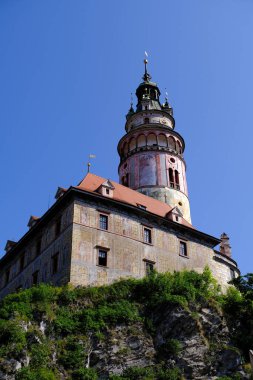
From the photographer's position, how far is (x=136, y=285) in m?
32.8

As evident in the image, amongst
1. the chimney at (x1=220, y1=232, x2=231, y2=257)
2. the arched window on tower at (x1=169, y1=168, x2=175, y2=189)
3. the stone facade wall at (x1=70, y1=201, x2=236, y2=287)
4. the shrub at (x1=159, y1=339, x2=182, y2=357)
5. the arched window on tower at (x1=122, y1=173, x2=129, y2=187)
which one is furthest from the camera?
the arched window on tower at (x1=122, y1=173, x2=129, y2=187)

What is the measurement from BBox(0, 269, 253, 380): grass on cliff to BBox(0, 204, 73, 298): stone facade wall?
8.68 feet

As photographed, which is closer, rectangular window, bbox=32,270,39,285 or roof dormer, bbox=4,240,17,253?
rectangular window, bbox=32,270,39,285

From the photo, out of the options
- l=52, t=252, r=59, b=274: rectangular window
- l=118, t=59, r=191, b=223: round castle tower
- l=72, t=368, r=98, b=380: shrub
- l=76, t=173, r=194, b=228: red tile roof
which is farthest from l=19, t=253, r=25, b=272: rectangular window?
l=72, t=368, r=98, b=380: shrub

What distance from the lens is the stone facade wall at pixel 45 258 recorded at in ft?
111

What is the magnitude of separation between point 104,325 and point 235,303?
8.77 meters

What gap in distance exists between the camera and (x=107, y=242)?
35.1 metres

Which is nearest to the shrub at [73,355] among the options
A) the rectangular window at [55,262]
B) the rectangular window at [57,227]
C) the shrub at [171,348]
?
the shrub at [171,348]

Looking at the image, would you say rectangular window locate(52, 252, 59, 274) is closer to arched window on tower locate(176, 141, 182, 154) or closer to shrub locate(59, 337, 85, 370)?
shrub locate(59, 337, 85, 370)

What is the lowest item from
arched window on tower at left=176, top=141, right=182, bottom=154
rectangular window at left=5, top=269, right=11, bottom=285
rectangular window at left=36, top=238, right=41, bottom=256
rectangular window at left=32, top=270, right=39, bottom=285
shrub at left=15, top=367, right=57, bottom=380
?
shrub at left=15, top=367, right=57, bottom=380

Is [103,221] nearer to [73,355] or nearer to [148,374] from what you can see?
[73,355]

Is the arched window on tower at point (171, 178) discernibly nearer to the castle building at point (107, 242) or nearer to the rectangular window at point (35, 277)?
the castle building at point (107, 242)

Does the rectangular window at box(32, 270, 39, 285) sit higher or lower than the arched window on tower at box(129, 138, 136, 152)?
lower

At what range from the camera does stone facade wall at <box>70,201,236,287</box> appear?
33375mm
